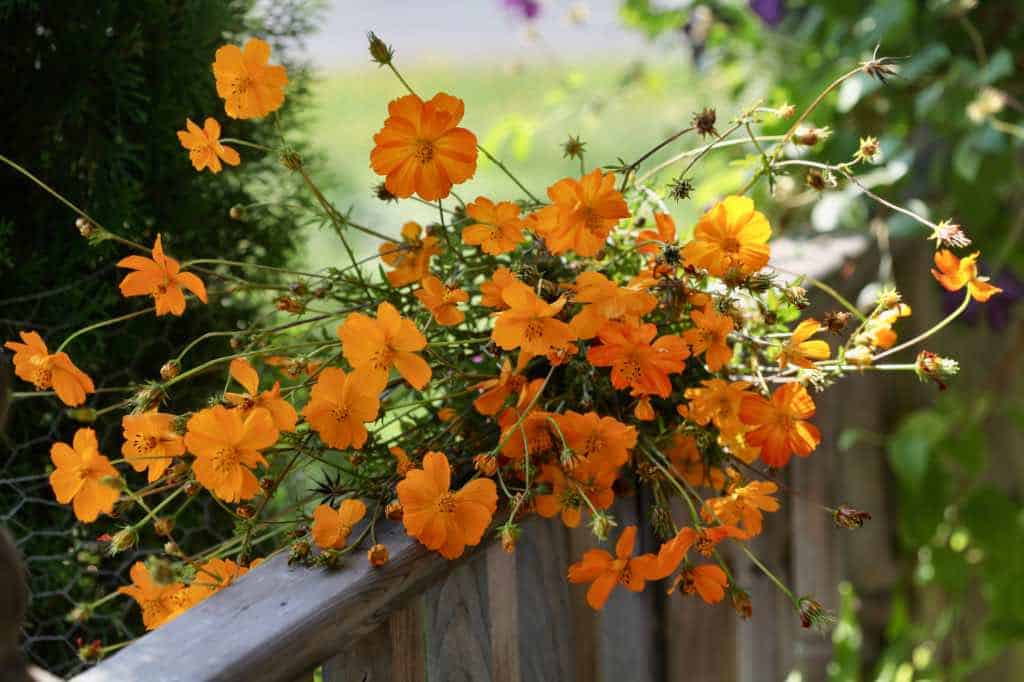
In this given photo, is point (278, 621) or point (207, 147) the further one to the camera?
point (207, 147)

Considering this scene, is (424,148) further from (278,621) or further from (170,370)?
(278,621)

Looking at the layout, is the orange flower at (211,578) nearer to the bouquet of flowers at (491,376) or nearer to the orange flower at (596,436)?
the bouquet of flowers at (491,376)

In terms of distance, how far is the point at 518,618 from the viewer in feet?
3.39

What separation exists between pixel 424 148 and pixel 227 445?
0.25 m

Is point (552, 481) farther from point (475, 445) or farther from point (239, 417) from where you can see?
point (239, 417)

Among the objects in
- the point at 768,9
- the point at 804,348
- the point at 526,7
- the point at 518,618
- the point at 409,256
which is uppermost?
the point at 526,7

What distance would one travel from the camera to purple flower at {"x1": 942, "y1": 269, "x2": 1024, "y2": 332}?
1.89 meters

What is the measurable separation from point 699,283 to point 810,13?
1.30 m

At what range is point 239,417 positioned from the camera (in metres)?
0.78

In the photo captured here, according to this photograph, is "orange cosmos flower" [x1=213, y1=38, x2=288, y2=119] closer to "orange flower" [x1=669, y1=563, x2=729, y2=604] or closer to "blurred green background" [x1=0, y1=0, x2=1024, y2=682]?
"blurred green background" [x1=0, y1=0, x2=1024, y2=682]

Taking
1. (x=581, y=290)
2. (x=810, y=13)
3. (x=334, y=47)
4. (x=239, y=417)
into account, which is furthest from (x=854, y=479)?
(x=334, y=47)

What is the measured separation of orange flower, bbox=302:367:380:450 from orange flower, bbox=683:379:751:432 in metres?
0.25

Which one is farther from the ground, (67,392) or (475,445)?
(67,392)

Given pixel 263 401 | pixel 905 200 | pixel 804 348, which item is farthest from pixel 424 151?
pixel 905 200
